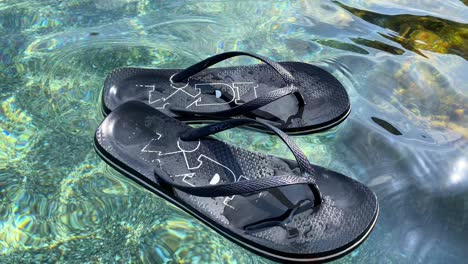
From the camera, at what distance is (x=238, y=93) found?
64.7 inches

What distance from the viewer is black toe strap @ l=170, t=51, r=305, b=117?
144cm

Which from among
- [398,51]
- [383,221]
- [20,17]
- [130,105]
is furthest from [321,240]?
[20,17]

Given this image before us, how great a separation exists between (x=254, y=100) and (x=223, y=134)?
0.67ft

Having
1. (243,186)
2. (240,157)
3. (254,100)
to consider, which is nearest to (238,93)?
(254,100)

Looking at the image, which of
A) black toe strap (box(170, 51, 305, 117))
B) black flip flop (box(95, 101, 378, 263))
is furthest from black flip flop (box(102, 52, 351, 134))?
black flip flop (box(95, 101, 378, 263))

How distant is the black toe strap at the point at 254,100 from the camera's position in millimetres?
1444

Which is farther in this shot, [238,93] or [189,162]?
[238,93]

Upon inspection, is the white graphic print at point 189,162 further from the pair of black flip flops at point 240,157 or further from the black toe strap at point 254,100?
the black toe strap at point 254,100

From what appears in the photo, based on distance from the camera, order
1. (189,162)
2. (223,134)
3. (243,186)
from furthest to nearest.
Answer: (223,134) → (189,162) → (243,186)

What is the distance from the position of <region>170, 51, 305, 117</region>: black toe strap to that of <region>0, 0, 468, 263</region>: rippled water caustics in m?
0.12

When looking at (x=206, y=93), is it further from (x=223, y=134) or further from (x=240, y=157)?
(x=240, y=157)

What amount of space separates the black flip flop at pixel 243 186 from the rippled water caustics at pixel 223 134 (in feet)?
0.26

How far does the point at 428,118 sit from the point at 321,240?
77cm

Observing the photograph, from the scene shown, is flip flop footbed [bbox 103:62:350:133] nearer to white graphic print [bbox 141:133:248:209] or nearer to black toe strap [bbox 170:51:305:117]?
black toe strap [bbox 170:51:305:117]
